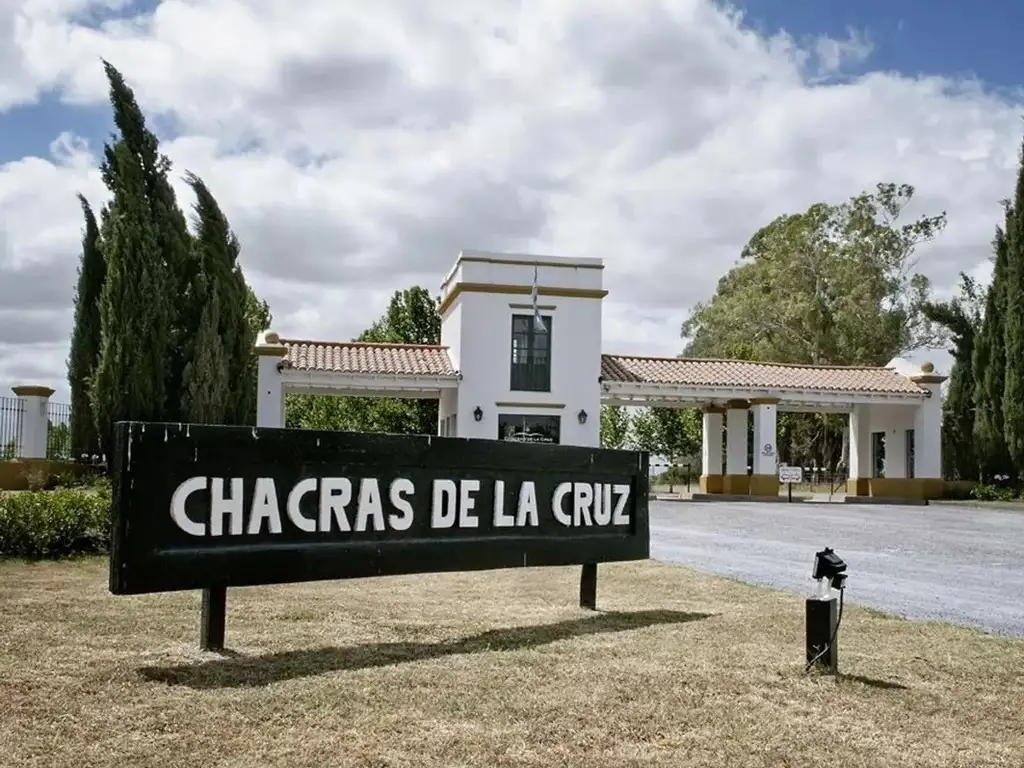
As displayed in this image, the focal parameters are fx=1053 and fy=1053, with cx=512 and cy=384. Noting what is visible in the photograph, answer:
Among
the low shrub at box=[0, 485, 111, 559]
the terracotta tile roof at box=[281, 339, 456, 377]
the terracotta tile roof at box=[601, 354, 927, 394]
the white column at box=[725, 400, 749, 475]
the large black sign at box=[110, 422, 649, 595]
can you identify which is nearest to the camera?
the large black sign at box=[110, 422, 649, 595]

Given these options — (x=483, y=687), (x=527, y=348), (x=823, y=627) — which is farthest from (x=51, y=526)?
(x=527, y=348)

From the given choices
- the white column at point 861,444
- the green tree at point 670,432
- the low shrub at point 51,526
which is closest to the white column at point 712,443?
the white column at point 861,444

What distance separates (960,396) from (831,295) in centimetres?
1100

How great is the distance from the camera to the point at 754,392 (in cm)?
Answer: 2764

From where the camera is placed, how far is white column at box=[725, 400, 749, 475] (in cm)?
2916

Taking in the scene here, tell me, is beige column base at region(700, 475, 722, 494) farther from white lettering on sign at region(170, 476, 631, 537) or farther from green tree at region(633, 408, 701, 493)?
white lettering on sign at region(170, 476, 631, 537)

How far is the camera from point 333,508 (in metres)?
6.34

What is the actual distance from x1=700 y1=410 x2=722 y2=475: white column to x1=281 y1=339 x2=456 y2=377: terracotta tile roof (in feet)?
27.3

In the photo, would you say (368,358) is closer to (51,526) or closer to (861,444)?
(861,444)

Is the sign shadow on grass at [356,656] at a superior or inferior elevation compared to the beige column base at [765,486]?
inferior

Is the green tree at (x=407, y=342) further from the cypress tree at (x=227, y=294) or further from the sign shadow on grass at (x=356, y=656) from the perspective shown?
the sign shadow on grass at (x=356, y=656)

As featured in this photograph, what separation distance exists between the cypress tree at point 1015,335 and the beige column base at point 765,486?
7.53 metres

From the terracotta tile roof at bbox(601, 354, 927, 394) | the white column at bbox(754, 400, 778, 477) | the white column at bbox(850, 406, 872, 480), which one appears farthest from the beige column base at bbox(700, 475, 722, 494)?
the white column at bbox(850, 406, 872, 480)

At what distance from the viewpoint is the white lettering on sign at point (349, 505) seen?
584cm
